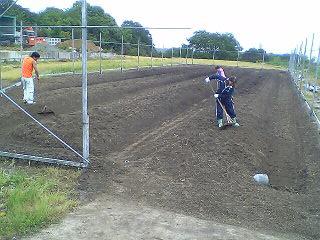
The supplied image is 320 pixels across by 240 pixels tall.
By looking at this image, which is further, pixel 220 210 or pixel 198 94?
pixel 198 94

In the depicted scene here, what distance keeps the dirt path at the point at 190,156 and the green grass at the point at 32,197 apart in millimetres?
389

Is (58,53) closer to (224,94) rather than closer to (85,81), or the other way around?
(224,94)

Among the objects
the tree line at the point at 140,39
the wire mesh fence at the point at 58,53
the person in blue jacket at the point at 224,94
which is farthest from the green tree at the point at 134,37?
the person in blue jacket at the point at 224,94

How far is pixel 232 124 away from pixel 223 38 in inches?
2331

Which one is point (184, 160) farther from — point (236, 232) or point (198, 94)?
point (198, 94)

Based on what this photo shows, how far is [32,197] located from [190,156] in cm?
386

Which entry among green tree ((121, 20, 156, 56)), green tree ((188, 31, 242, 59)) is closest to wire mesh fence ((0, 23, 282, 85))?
green tree ((121, 20, 156, 56))

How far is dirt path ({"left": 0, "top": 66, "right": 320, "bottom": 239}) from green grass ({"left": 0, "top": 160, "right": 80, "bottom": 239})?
39 centimetres

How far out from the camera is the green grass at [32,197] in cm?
543

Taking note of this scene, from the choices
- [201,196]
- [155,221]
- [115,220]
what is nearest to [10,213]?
[115,220]

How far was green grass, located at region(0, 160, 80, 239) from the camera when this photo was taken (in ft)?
17.8

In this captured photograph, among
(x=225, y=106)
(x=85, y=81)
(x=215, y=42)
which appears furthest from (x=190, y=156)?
(x=215, y=42)

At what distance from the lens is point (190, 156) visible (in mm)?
9031

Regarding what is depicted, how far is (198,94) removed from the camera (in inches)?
771
